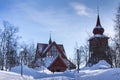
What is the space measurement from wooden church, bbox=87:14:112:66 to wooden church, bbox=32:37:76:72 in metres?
9.48

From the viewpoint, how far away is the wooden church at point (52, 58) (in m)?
70.4

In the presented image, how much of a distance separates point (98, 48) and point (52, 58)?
1819cm

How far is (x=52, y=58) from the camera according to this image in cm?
7312

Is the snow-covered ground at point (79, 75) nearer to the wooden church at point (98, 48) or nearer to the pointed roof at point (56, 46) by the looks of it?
the wooden church at point (98, 48)

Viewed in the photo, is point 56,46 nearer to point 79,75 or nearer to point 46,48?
point 46,48

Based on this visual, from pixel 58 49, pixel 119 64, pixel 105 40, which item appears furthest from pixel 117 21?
pixel 58 49

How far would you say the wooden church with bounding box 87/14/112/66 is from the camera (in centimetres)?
5753

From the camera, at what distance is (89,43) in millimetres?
60781

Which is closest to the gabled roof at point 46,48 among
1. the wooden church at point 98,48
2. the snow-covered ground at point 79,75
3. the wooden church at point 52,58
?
the wooden church at point 52,58

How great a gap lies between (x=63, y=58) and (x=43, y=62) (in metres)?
10.4

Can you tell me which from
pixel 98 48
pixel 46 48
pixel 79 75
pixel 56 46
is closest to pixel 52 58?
pixel 46 48

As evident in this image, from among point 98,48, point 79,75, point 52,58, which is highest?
point 98,48

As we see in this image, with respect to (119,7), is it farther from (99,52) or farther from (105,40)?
(105,40)

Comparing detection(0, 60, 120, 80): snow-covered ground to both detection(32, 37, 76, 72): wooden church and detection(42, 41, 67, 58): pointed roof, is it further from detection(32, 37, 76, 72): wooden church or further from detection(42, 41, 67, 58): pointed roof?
detection(42, 41, 67, 58): pointed roof
